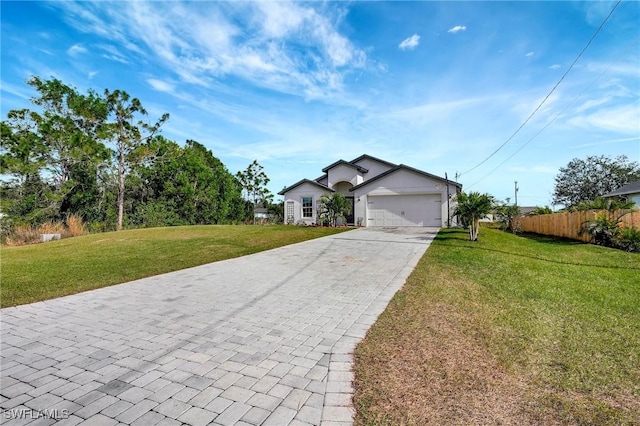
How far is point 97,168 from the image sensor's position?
79.1 feet

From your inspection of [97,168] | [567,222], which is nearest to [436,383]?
[567,222]

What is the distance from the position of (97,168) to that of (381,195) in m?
21.9

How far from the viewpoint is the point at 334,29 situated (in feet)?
34.0

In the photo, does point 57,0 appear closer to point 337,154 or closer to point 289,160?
point 289,160

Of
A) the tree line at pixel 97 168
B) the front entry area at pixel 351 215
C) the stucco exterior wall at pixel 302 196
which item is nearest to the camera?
the tree line at pixel 97 168

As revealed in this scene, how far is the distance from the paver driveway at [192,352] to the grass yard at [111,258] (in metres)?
1.04

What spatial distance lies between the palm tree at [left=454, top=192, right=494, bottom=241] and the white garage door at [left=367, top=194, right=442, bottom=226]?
6.53m

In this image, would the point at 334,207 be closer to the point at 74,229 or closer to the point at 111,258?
the point at 111,258

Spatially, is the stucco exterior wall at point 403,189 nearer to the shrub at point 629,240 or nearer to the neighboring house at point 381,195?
the neighboring house at point 381,195

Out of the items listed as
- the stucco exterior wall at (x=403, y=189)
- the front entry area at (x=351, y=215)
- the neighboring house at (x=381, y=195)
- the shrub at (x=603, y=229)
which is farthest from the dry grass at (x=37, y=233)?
the shrub at (x=603, y=229)

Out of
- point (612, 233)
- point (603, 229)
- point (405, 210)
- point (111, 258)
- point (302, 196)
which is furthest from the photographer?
point (302, 196)

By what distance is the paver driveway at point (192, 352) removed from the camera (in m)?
2.45

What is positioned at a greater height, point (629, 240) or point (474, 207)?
point (474, 207)

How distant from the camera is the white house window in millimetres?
23281
